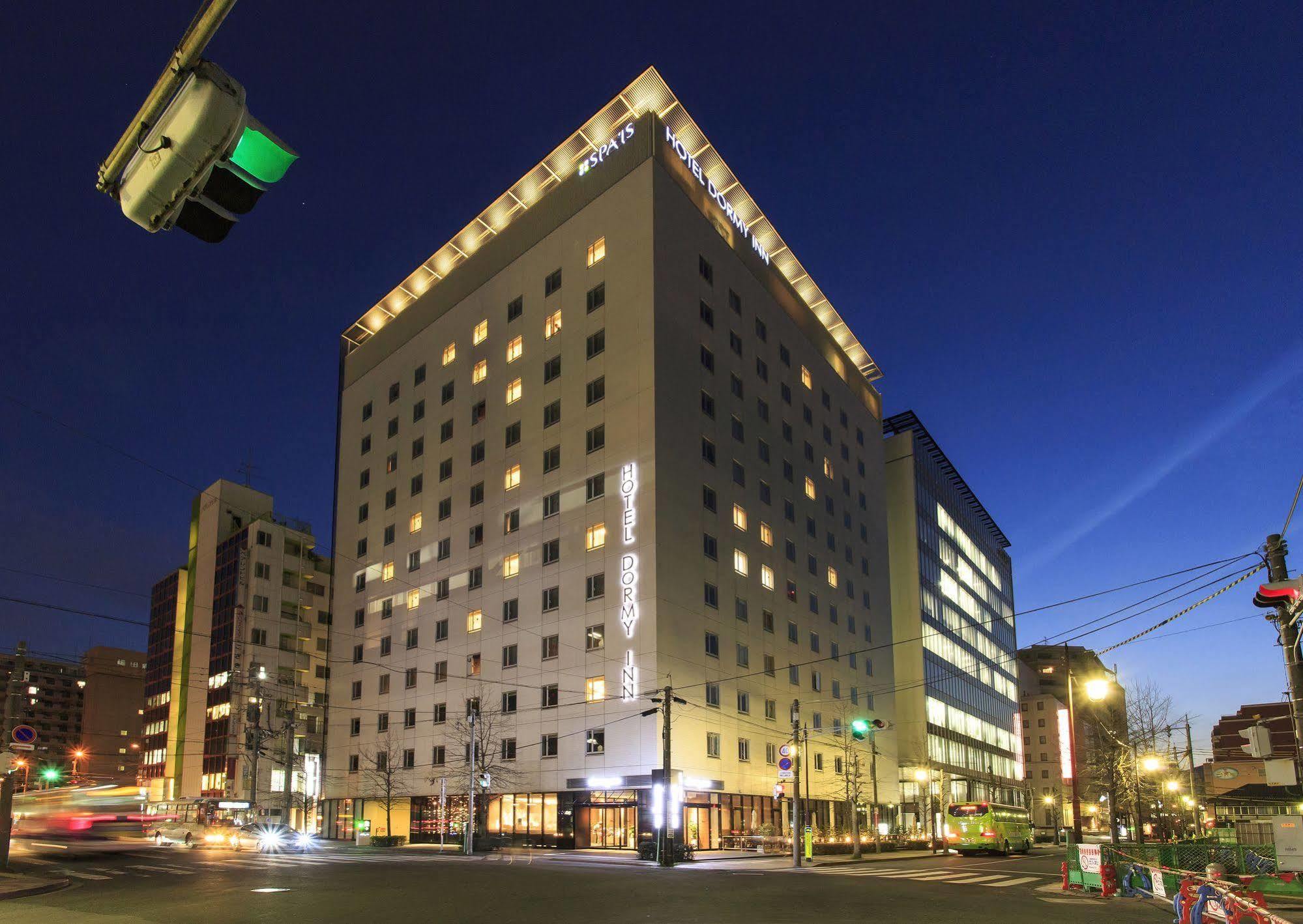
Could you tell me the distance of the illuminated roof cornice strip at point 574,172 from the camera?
224 feet

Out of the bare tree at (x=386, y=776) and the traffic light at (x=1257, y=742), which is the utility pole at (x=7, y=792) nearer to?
the traffic light at (x=1257, y=742)

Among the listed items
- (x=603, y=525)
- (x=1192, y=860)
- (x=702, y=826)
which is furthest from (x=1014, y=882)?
(x=603, y=525)

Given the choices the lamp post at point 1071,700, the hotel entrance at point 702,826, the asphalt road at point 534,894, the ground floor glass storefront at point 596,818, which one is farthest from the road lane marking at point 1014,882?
the hotel entrance at point 702,826

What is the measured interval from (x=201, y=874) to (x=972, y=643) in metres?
105

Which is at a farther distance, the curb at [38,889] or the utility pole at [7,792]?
the utility pole at [7,792]

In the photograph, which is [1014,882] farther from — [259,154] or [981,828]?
[259,154]

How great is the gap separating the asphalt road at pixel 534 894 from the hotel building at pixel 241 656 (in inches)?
2671

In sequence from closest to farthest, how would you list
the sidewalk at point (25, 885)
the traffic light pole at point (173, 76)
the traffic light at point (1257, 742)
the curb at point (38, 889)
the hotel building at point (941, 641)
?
the traffic light pole at point (173, 76) → the traffic light at point (1257, 742) → the curb at point (38, 889) → the sidewalk at point (25, 885) → the hotel building at point (941, 641)

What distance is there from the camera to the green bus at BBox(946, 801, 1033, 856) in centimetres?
5584

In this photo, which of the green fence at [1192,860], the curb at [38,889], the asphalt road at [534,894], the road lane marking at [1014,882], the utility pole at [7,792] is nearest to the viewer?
the asphalt road at [534,894]

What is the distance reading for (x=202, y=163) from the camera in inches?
191

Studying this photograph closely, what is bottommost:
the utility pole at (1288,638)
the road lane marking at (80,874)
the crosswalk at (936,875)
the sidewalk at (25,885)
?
the crosswalk at (936,875)

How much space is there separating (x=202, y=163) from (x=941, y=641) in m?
108

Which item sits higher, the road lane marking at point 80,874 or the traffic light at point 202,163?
the traffic light at point 202,163
